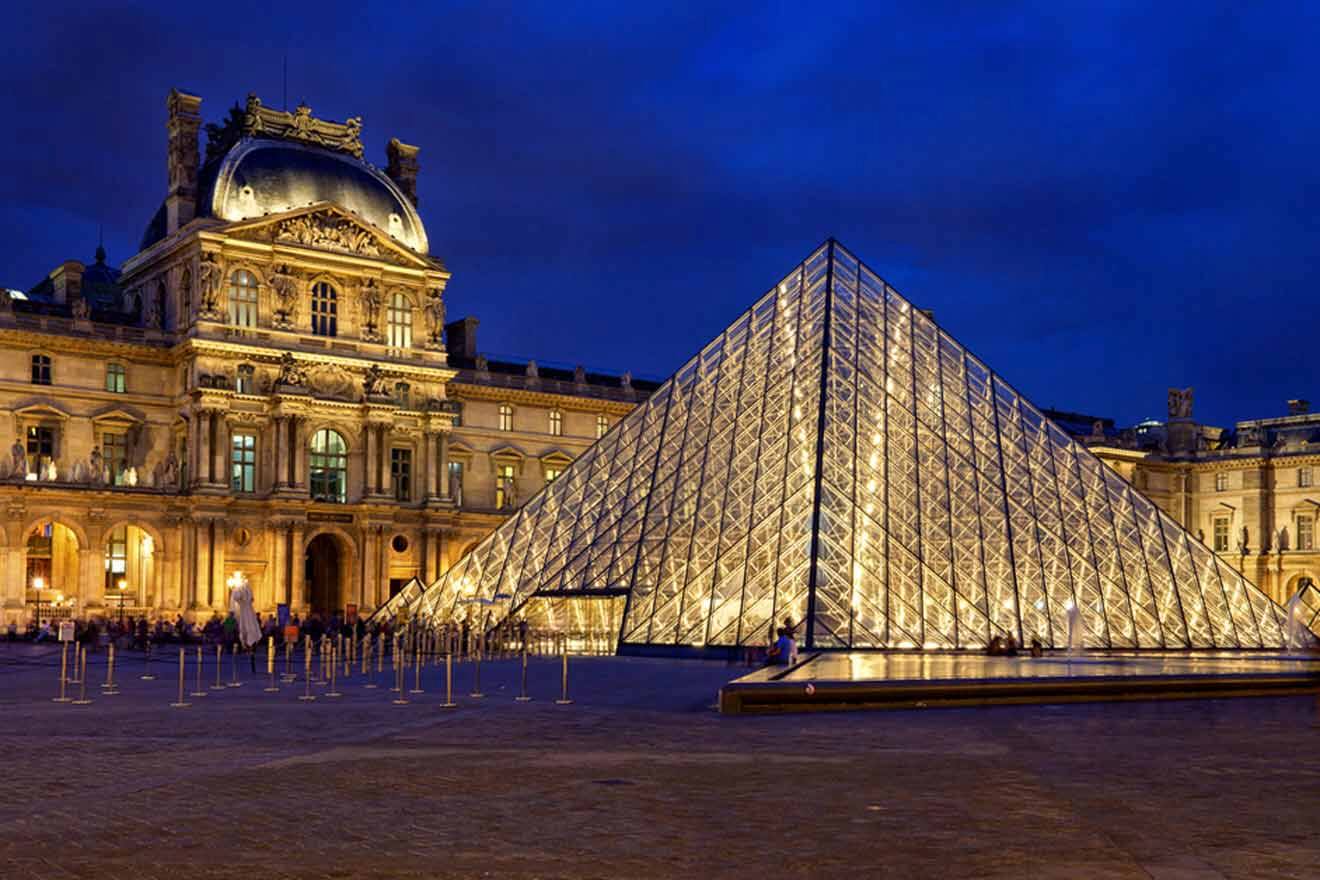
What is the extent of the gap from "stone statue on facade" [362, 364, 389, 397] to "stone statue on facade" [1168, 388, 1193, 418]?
141 ft

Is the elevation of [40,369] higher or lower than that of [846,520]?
higher

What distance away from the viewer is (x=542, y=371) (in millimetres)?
63219

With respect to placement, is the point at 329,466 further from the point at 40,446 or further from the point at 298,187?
the point at 298,187

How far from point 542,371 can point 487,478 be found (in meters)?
5.84

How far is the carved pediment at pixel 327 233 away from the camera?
5125 cm

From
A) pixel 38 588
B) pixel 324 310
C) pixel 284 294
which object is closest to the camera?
pixel 38 588

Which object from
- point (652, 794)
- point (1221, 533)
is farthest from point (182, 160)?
point (1221, 533)

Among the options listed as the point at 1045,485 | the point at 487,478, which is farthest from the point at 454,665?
the point at 487,478

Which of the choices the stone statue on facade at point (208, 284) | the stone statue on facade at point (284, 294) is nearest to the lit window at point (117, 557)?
the stone statue on facade at point (208, 284)

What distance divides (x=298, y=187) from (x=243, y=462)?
9.46 m

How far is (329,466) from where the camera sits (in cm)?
5366

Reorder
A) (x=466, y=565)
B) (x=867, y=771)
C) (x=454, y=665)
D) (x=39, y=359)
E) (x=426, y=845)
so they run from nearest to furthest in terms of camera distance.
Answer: (x=426, y=845) → (x=867, y=771) → (x=454, y=665) → (x=466, y=565) → (x=39, y=359)

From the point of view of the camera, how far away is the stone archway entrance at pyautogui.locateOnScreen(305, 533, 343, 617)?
183ft

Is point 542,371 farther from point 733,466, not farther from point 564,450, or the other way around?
point 733,466
